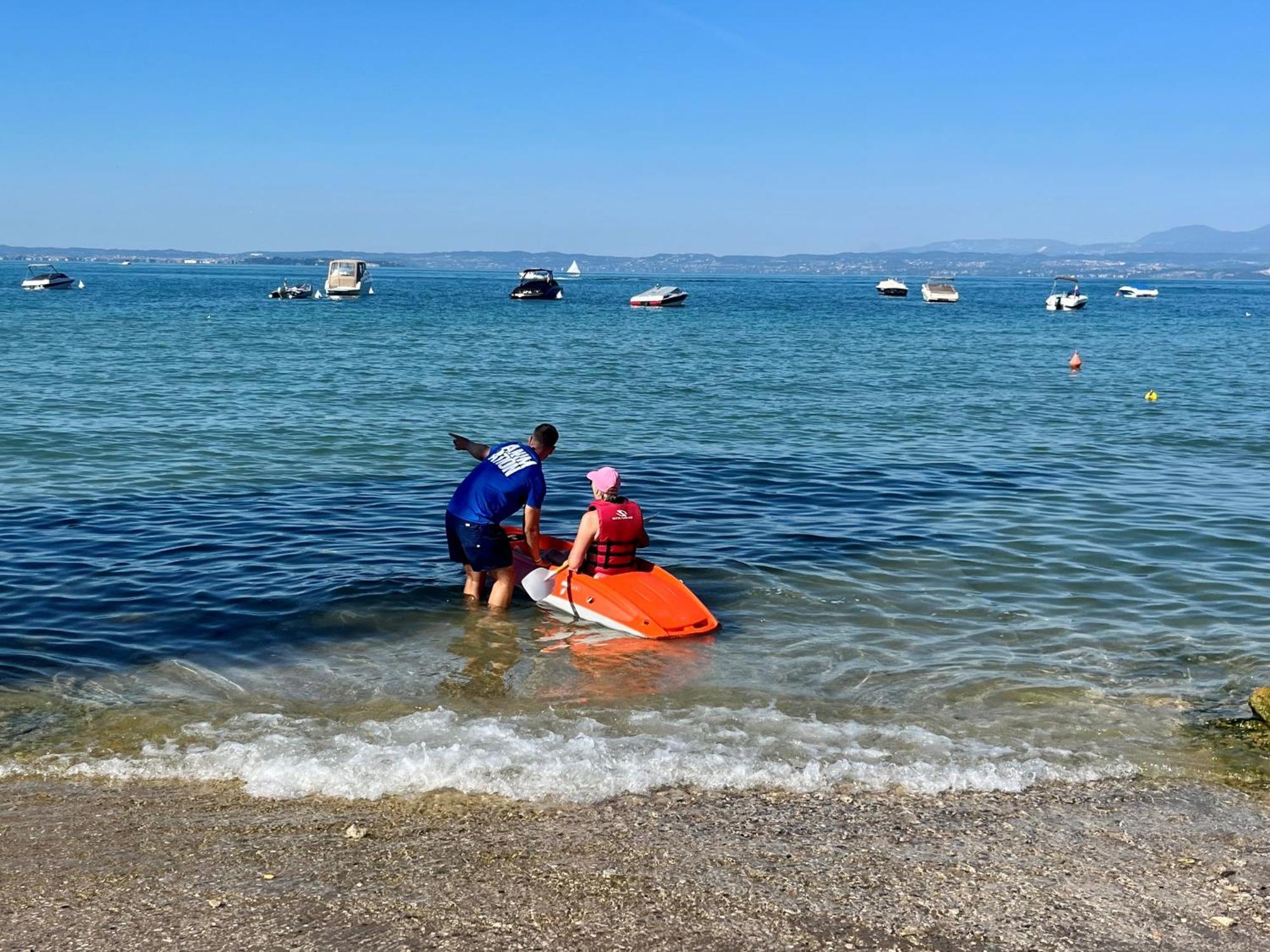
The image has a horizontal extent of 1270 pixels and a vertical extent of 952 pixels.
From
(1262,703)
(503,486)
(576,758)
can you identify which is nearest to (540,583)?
(503,486)

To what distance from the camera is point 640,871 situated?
5.93 m

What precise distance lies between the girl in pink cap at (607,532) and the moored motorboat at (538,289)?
9232 centimetres

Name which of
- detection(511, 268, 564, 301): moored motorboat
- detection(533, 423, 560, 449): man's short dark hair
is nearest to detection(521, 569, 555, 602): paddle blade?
detection(533, 423, 560, 449): man's short dark hair

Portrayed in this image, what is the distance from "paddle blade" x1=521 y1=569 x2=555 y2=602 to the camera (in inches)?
444

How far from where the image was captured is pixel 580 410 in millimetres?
28203

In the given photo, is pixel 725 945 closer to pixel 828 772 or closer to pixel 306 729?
pixel 828 772

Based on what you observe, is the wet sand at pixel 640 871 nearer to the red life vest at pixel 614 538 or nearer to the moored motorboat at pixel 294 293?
the red life vest at pixel 614 538

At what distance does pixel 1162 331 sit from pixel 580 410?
54393 mm

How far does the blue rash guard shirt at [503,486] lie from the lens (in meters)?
11.1

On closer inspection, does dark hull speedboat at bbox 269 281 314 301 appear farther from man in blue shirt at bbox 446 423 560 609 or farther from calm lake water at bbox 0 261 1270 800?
man in blue shirt at bbox 446 423 560 609

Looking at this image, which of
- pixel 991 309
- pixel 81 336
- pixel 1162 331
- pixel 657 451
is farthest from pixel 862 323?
pixel 657 451

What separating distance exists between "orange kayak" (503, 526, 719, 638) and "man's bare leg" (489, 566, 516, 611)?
0.36 m

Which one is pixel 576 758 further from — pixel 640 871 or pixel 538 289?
pixel 538 289

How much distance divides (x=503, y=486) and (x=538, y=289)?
9549cm
